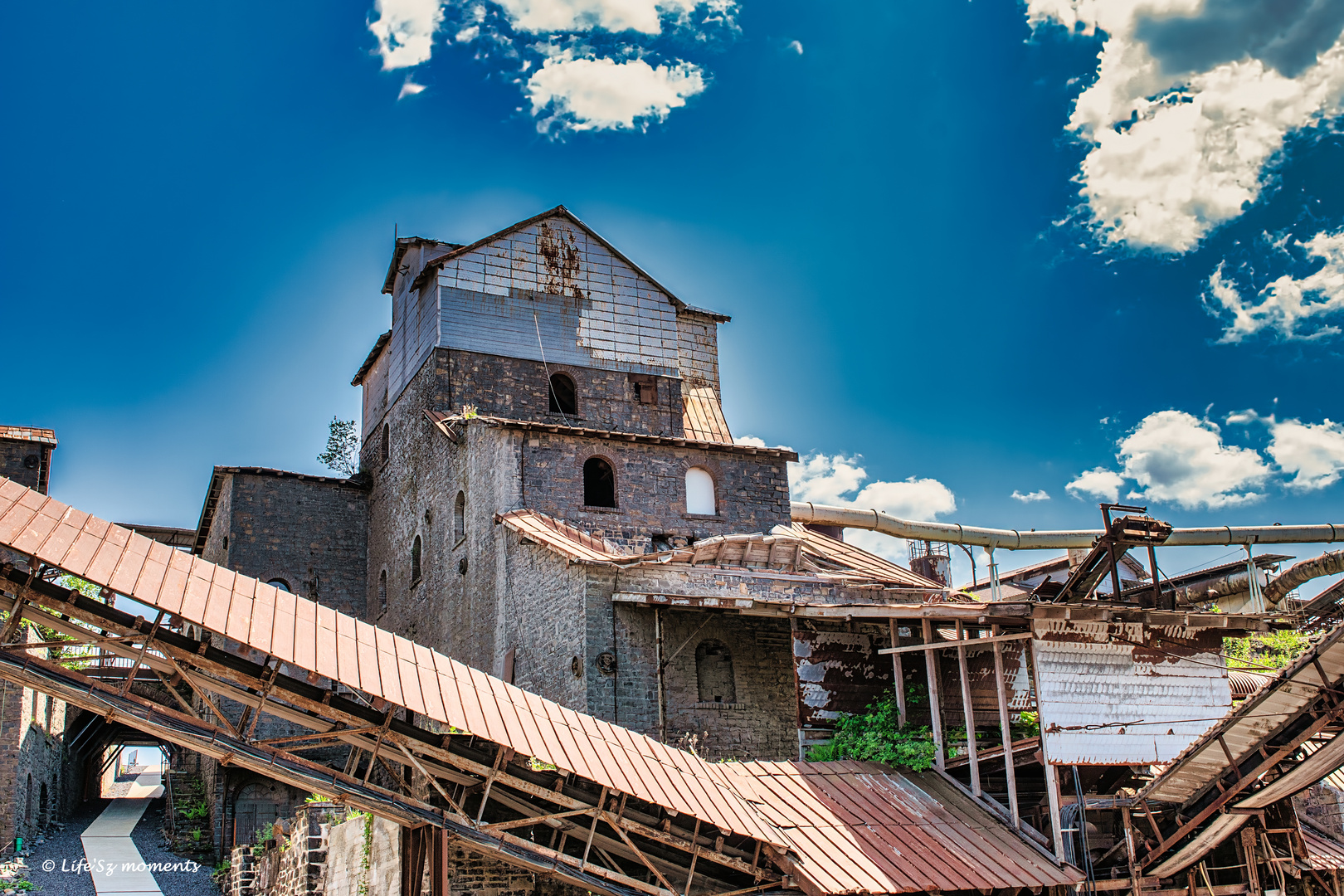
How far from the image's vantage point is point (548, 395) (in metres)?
27.2

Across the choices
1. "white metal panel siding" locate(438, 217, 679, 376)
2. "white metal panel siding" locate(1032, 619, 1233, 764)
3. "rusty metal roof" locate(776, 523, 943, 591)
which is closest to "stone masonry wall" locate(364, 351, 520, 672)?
"white metal panel siding" locate(438, 217, 679, 376)

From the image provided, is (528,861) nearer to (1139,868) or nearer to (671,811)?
(671,811)

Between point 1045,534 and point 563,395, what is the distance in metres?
15.4

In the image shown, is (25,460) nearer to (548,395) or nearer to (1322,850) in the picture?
(548,395)

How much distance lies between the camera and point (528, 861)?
12.9 m

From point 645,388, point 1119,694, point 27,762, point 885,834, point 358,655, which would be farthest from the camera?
point 645,388

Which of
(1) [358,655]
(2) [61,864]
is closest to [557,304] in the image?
(2) [61,864]

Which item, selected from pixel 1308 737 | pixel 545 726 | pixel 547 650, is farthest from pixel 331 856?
pixel 1308 737

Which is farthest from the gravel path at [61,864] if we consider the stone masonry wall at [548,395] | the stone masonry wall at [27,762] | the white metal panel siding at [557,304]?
the white metal panel siding at [557,304]

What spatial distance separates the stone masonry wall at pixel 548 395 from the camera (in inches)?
1046

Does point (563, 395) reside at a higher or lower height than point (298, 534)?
higher

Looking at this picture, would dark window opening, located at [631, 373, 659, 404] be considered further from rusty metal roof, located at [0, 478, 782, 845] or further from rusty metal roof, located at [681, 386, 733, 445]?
rusty metal roof, located at [0, 478, 782, 845]

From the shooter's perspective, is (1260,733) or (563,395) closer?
(1260,733)

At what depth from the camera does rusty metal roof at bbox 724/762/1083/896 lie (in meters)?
Answer: 14.2
